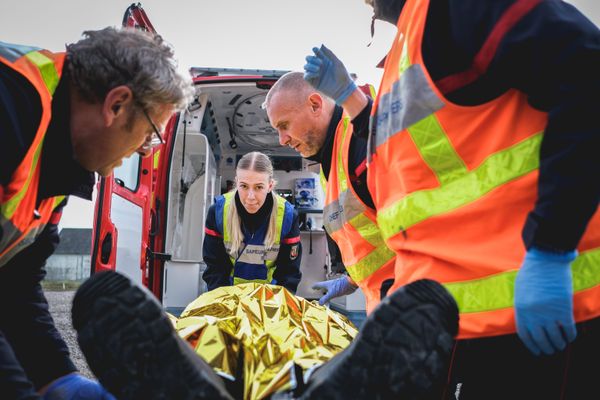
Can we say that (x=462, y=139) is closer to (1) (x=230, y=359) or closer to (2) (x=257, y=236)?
(1) (x=230, y=359)

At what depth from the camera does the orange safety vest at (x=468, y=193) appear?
952mm

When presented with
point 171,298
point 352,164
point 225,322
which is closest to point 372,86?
point 352,164

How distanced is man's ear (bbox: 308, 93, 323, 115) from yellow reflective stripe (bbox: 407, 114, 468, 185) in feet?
3.50

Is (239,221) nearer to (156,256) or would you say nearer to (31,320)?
(156,256)

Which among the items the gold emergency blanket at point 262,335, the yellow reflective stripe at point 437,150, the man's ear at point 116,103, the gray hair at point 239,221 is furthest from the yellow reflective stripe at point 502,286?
the gray hair at point 239,221

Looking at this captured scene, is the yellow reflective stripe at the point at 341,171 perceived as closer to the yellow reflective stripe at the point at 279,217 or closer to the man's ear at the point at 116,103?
the man's ear at the point at 116,103

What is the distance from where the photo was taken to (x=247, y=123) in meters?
5.20

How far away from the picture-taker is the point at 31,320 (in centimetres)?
141

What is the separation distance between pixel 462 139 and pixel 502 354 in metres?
0.50

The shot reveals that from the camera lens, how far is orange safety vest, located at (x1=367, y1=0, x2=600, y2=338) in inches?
37.5

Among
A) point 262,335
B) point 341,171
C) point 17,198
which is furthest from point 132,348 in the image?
point 341,171

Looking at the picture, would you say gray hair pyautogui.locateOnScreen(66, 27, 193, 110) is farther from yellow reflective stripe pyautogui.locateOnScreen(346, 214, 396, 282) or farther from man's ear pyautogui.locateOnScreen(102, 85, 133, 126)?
yellow reflective stripe pyautogui.locateOnScreen(346, 214, 396, 282)

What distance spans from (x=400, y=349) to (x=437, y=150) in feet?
1.47

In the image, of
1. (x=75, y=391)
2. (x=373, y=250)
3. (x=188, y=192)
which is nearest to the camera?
(x=75, y=391)
